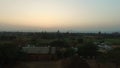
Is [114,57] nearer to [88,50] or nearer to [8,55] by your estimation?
[88,50]

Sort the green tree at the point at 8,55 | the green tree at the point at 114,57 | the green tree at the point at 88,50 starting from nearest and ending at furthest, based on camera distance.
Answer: the green tree at the point at 114,57 < the green tree at the point at 8,55 < the green tree at the point at 88,50

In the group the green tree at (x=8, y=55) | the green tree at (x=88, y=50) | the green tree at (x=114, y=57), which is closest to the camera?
the green tree at (x=114, y=57)

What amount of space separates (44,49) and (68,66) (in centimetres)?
1566

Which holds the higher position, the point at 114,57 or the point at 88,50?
the point at 114,57

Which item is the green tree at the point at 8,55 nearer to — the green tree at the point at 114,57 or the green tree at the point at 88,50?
the green tree at the point at 88,50

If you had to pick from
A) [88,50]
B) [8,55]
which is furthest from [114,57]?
[8,55]

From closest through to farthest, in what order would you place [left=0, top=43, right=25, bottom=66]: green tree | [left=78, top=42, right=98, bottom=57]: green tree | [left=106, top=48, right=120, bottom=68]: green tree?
[left=106, top=48, right=120, bottom=68]: green tree → [left=0, top=43, right=25, bottom=66]: green tree → [left=78, top=42, right=98, bottom=57]: green tree

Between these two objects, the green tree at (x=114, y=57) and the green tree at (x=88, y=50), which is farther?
the green tree at (x=88, y=50)

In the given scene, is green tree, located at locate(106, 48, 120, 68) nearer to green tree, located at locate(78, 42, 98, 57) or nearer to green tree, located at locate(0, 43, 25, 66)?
green tree, located at locate(78, 42, 98, 57)

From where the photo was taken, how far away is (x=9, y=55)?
84.2ft

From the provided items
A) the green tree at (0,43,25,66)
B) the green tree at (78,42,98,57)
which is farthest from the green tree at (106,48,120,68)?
the green tree at (0,43,25,66)

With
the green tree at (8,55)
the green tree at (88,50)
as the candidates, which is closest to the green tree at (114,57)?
the green tree at (88,50)

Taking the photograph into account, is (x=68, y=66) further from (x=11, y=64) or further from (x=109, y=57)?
(x=11, y=64)

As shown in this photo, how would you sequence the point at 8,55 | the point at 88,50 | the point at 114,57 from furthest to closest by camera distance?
the point at 88,50, the point at 8,55, the point at 114,57
